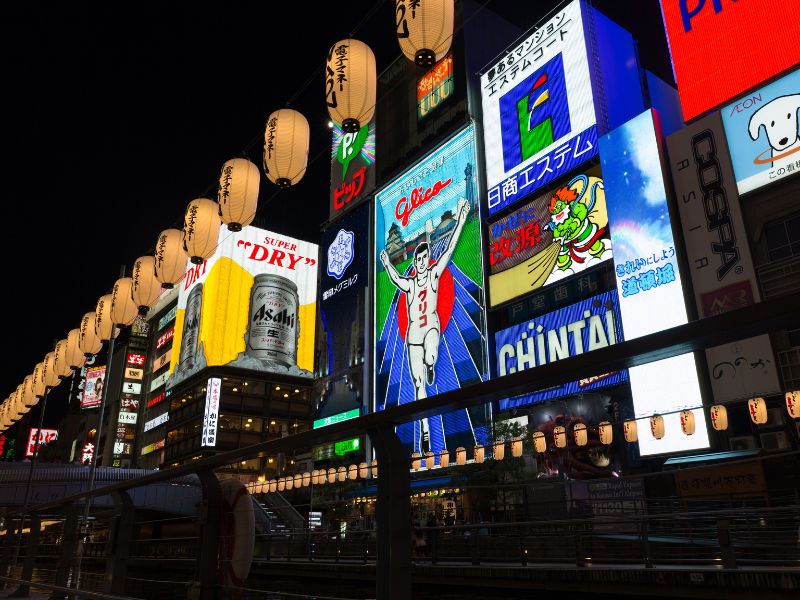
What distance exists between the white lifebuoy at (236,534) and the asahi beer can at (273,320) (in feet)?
178

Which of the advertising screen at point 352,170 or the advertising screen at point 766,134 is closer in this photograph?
the advertising screen at point 766,134

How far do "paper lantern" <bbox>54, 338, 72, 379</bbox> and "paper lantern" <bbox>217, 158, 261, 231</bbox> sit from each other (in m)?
12.6

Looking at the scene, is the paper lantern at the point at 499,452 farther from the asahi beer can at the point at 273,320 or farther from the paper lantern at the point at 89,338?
the asahi beer can at the point at 273,320

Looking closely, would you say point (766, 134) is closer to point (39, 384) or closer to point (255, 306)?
point (39, 384)

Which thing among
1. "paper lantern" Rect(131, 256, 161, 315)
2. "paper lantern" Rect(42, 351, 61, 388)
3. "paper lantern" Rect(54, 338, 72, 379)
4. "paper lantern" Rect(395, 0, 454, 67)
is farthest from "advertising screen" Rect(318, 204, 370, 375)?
"paper lantern" Rect(395, 0, 454, 67)

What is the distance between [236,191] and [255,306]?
44.6 metres

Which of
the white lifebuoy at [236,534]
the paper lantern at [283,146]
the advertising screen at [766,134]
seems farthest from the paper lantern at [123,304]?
the advertising screen at [766,134]

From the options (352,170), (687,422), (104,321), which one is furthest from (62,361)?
(352,170)

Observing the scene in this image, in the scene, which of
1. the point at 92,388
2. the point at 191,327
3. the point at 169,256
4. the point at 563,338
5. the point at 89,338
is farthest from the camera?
the point at 92,388

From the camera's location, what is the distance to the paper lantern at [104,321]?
19.5 metres

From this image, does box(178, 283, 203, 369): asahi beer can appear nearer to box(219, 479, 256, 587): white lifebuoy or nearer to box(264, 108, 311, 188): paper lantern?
box(264, 108, 311, 188): paper lantern

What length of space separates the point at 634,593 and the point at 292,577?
1065 cm

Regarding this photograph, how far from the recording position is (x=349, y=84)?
11.5 m

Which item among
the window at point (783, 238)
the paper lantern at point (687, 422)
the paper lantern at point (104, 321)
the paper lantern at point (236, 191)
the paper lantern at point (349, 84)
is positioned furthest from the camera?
the window at point (783, 238)
